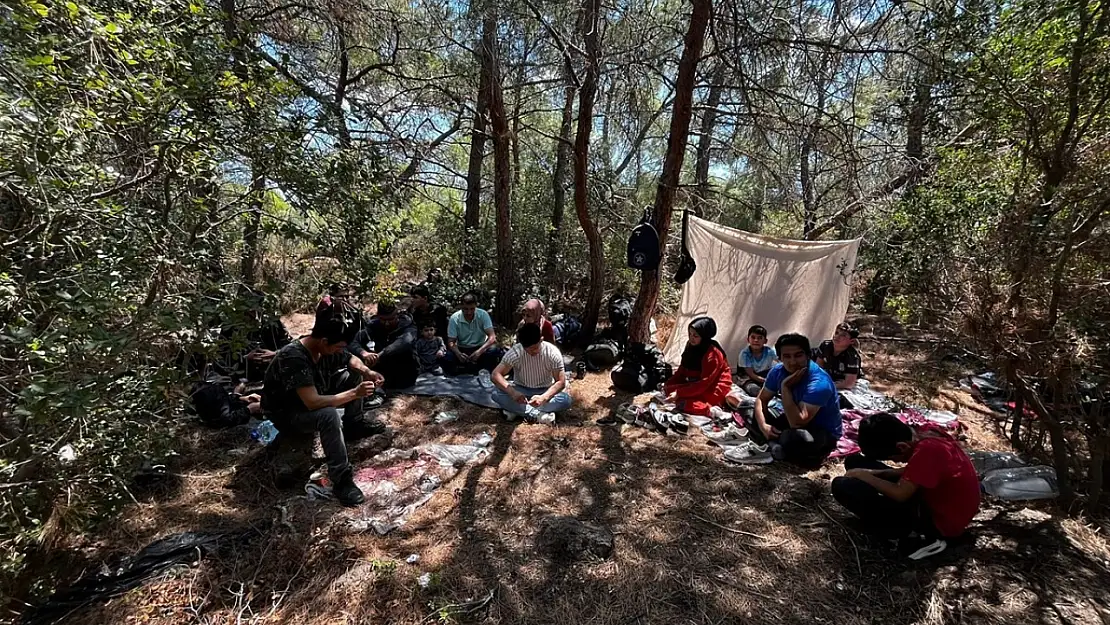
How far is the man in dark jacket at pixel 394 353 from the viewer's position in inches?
169

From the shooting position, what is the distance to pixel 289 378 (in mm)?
2639

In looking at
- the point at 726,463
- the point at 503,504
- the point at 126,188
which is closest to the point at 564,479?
the point at 503,504

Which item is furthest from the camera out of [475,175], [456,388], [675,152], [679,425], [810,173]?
[475,175]

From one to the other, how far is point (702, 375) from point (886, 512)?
1.77 meters

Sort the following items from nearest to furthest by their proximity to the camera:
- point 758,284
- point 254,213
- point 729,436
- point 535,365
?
point 254,213 < point 729,436 < point 535,365 < point 758,284

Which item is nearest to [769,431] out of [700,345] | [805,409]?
[805,409]

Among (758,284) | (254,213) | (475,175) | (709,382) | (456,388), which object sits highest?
(475,175)

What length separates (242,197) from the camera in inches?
80.0

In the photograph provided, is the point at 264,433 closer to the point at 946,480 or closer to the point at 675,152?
the point at 946,480

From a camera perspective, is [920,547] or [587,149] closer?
[920,547]

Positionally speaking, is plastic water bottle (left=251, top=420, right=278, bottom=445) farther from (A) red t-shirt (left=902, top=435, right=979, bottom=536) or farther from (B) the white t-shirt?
(A) red t-shirt (left=902, top=435, right=979, bottom=536)

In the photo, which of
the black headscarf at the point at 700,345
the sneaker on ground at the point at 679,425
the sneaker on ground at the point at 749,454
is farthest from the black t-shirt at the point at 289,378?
the black headscarf at the point at 700,345

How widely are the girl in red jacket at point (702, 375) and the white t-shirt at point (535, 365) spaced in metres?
1.02

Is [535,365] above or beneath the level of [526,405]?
above
